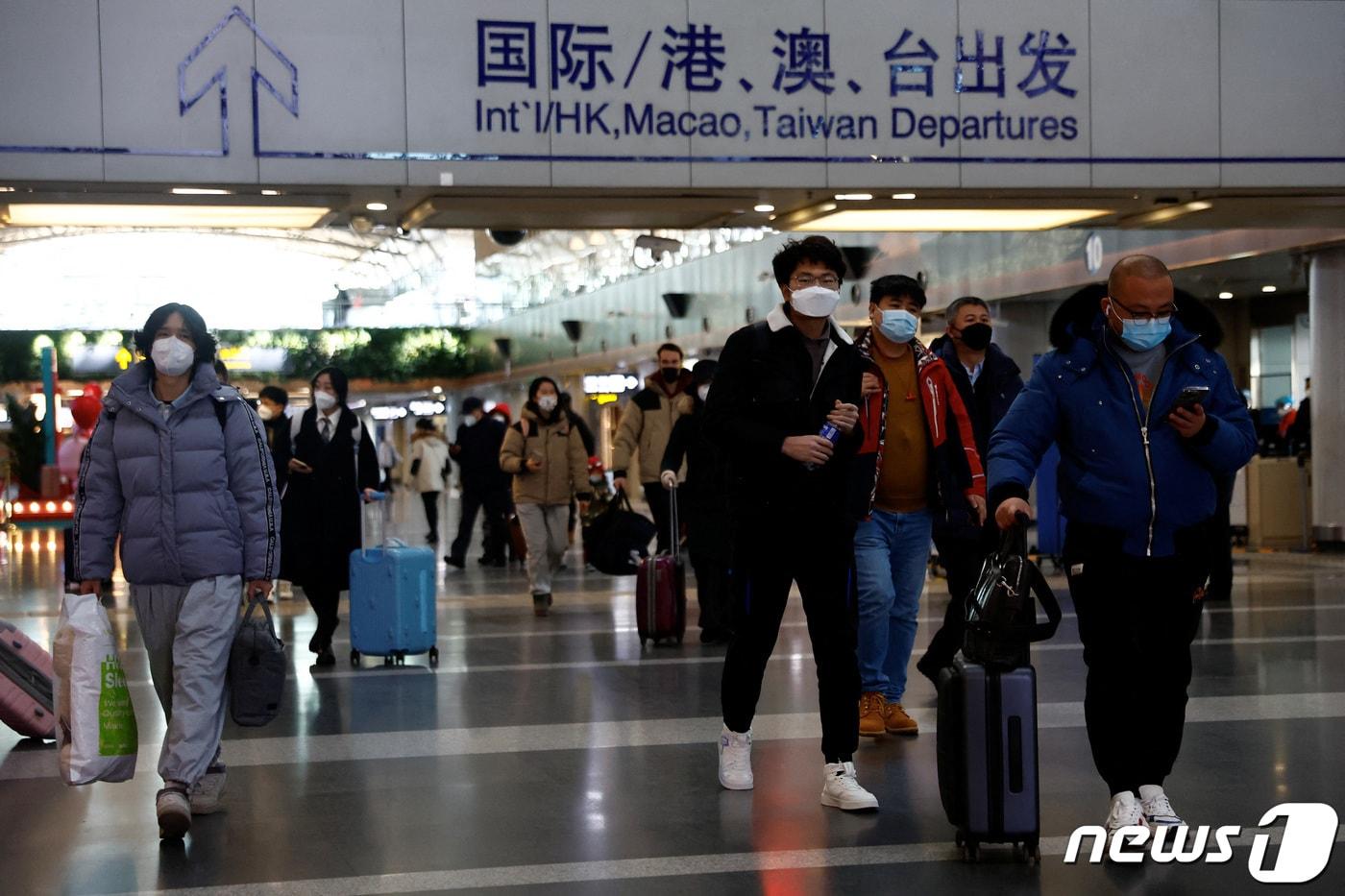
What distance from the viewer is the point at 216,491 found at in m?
6.13

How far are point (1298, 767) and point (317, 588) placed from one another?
20.3 ft

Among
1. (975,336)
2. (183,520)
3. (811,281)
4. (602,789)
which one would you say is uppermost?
(811,281)

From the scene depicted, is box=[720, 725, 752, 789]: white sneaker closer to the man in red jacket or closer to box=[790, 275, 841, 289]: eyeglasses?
the man in red jacket

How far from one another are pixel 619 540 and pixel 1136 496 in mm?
7456

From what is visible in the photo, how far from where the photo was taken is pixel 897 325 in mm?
7215

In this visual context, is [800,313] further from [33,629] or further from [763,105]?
[33,629]

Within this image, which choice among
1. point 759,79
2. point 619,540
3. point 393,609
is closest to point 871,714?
point 393,609

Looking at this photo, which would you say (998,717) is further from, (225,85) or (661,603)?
(225,85)

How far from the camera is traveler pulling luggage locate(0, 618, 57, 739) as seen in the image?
7859 millimetres

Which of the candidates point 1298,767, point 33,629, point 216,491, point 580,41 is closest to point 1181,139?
point 580,41

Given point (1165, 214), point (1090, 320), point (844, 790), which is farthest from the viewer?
point (1165, 214)

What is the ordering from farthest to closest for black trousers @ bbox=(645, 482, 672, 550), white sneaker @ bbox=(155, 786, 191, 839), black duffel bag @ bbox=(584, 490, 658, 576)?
black trousers @ bbox=(645, 482, 672, 550), black duffel bag @ bbox=(584, 490, 658, 576), white sneaker @ bbox=(155, 786, 191, 839)

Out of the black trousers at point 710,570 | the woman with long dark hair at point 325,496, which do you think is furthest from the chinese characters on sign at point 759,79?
the black trousers at point 710,570

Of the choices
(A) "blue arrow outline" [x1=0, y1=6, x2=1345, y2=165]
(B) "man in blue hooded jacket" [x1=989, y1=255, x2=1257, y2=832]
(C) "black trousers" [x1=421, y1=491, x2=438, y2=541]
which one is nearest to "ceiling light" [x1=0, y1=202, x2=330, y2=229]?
(A) "blue arrow outline" [x1=0, y1=6, x2=1345, y2=165]
